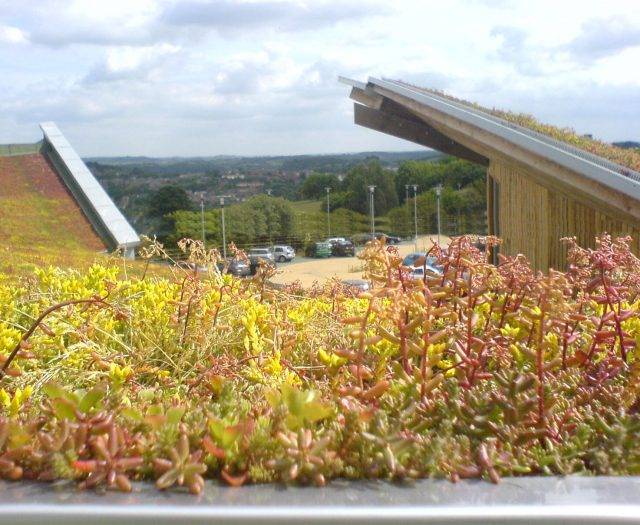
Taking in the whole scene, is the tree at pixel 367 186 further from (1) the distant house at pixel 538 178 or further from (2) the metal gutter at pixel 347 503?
(2) the metal gutter at pixel 347 503

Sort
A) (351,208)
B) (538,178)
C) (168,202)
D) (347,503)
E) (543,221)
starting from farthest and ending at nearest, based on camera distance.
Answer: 1. (351,208)
2. (168,202)
3. (543,221)
4. (538,178)
5. (347,503)

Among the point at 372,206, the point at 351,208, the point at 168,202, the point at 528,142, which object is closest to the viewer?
the point at 528,142

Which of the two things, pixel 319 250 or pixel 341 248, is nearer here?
pixel 341 248

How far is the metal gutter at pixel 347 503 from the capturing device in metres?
1.23

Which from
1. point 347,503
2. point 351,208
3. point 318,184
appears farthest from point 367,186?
point 347,503

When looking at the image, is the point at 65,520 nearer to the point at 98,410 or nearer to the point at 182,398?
the point at 98,410

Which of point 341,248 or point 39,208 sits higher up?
point 39,208

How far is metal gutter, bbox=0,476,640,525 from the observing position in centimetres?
123

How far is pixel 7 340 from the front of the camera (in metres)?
2.30

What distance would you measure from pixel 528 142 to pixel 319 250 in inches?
253

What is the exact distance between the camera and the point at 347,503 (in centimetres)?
127

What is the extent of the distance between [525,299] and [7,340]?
1.54 meters

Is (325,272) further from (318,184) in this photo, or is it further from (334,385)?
(318,184)

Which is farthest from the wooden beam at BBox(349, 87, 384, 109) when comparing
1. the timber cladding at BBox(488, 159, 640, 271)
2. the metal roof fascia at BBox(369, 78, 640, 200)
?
the timber cladding at BBox(488, 159, 640, 271)
